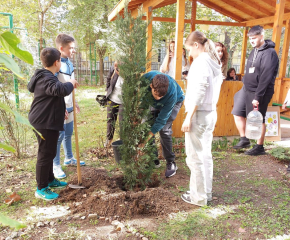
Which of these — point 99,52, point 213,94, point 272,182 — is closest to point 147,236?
point 213,94

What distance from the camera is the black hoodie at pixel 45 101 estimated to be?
2.87 m

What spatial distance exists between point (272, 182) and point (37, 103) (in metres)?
3.63

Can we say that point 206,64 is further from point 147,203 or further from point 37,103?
point 37,103

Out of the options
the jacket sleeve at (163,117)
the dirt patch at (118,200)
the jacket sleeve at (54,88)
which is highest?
the jacket sleeve at (54,88)

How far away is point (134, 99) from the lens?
9.97 feet

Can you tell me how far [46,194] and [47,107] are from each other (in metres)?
1.12

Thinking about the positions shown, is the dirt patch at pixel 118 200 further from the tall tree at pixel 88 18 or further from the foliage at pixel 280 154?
the tall tree at pixel 88 18

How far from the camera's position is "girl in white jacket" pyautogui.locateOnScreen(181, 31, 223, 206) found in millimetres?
2619

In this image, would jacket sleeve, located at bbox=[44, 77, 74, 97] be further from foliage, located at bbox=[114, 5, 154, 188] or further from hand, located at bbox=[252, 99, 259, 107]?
hand, located at bbox=[252, 99, 259, 107]

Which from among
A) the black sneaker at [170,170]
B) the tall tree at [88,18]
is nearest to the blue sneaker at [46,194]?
the black sneaker at [170,170]

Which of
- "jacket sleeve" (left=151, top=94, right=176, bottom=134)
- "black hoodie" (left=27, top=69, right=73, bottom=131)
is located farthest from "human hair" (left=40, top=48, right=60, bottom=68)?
"jacket sleeve" (left=151, top=94, right=176, bottom=134)

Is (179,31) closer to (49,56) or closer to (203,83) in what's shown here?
(203,83)

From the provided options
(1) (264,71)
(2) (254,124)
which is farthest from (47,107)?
(2) (254,124)

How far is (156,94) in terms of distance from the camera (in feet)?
Answer: 9.94
